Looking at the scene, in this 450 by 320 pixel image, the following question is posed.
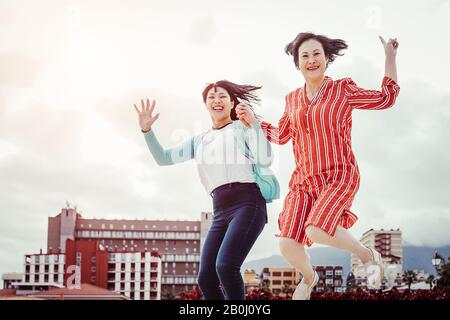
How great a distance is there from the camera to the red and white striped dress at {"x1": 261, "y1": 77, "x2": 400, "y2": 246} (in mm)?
4871

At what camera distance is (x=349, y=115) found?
5145 millimetres

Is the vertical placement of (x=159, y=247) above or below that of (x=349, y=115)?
above

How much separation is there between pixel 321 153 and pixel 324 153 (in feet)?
0.07

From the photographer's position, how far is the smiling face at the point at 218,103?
17.6 feet

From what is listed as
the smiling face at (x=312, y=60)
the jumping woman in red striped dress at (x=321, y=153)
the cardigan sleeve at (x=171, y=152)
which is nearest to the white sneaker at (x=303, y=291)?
the jumping woman in red striped dress at (x=321, y=153)

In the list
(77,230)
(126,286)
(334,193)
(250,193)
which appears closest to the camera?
(334,193)

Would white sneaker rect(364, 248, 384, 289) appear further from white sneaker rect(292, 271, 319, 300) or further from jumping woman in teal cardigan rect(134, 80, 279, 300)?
jumping woman in teal cardigan rect(134, 80, 279, 300)

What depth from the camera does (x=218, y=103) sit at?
5.37m

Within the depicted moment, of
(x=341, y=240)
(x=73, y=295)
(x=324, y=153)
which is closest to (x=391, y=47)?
(x=324, y=153)

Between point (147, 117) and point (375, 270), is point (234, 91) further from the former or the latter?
point (375, 270)
